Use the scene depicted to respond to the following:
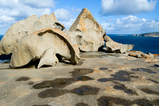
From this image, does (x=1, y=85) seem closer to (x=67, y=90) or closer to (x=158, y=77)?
(x=67, y=90)

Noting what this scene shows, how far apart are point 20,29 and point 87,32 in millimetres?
7244

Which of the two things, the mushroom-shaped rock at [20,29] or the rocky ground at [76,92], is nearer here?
the rocky ground at [76,92]

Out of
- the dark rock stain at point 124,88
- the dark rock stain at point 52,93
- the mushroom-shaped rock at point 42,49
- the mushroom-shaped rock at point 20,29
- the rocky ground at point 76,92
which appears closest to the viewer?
the rocky ground at point 76,92

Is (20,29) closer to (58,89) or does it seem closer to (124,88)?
(58,89)

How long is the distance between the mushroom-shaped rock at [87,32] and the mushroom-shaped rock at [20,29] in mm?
3091

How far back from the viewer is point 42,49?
729 centimetres

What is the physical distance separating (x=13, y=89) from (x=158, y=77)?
522 cm

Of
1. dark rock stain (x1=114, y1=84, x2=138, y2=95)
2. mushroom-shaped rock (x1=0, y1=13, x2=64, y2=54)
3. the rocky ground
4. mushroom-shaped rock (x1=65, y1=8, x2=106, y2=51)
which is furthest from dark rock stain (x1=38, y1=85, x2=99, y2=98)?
mushroom-shaped rock (x1=65, y1=8, x2=106, y2=51)

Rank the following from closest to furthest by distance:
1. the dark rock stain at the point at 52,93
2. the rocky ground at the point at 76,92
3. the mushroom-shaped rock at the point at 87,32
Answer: the rocky ground at the point at 76,92, the dark rock stain at the point at 52,93, the mushroom-shaped rock at the point at 87,32

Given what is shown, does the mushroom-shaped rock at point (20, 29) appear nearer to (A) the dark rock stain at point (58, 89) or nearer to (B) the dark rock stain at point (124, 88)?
(A) the dark rock stain at point (58, 89)

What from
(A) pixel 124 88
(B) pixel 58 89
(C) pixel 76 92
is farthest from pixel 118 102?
(B) pixel 58 89

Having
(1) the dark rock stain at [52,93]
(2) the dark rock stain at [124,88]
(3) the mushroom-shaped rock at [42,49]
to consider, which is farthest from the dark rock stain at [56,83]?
(3) the mushroom-shaped rock at [42,49]

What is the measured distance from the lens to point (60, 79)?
501cm

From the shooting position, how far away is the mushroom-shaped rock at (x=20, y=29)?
10.5 meters
